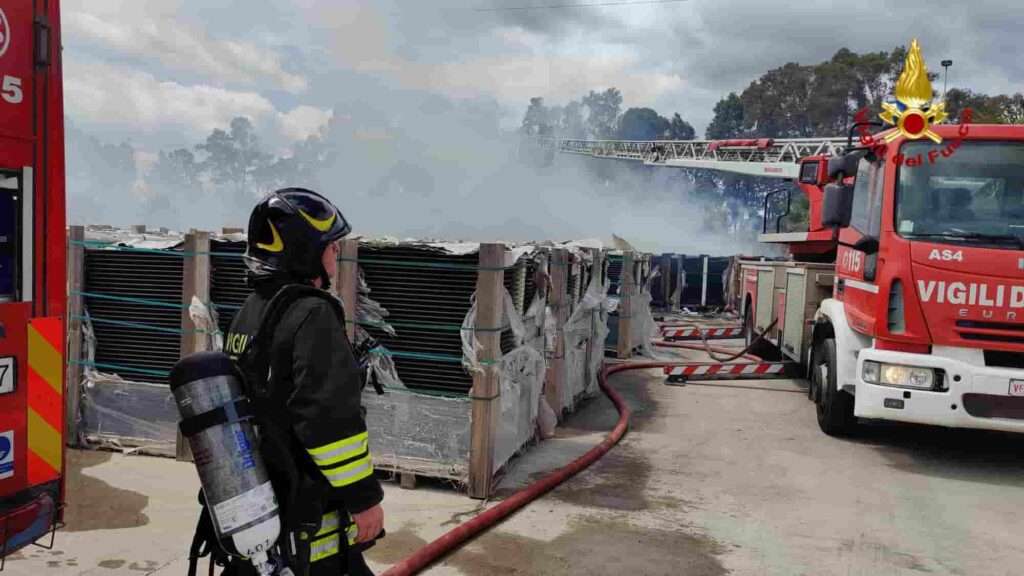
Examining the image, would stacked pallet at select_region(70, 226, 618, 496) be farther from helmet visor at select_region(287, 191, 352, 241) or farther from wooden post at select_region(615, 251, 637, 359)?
wooden post at select_region(615, 251, 637, 359)

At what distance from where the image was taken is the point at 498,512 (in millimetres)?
4777

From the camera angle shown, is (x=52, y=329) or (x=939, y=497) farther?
(x=939, y=497)

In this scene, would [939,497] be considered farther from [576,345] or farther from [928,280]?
[576,345]

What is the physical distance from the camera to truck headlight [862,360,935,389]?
616cm

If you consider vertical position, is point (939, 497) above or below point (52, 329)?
below

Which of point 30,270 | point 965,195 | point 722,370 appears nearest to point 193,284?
point 30,270

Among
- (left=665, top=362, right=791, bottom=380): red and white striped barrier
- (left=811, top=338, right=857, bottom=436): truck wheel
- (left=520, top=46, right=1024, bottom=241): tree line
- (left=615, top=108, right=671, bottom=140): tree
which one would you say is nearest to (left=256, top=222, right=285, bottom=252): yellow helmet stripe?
(left=811, top=338, right=857, bottom=436): truck wheel

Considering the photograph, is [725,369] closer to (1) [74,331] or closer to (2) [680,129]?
(1) [74,331]

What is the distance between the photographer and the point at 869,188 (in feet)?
23.4

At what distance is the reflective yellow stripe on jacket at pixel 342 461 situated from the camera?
7.30ft

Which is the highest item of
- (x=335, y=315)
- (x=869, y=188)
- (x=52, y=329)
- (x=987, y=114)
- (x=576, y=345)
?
(x=987, y=114)

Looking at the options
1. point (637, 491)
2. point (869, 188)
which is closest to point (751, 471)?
point (637, 491)

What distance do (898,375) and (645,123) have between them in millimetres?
61317

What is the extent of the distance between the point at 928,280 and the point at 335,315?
5394 mm
